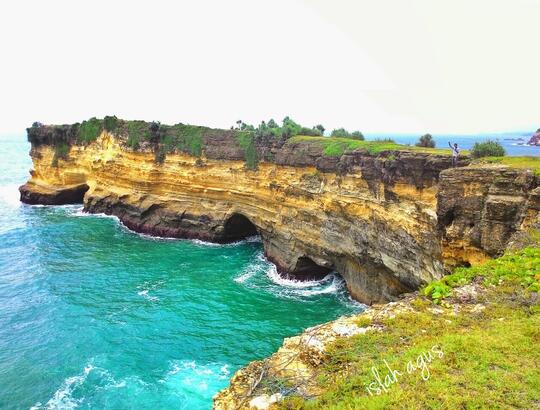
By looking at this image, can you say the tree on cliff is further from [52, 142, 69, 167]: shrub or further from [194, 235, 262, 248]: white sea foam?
[52, 142, 69, 167]: shrub

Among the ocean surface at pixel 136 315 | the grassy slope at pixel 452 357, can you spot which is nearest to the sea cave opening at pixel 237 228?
the ocean surface at pixel 136 315

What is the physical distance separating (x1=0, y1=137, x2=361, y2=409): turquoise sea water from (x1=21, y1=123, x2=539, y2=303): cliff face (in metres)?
2.65

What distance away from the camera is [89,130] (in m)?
51.5

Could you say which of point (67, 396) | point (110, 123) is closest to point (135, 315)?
point (67, 396)

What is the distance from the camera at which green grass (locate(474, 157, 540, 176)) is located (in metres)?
16.5

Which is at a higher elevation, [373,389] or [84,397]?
[373,389]

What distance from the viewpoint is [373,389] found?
23.0 ft

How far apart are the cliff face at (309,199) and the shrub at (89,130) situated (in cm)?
102

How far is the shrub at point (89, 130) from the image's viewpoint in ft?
166

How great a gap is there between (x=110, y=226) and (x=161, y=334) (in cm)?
2478

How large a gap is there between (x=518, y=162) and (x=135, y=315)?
75.7 feet

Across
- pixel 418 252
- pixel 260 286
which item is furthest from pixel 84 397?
pixel 418 252

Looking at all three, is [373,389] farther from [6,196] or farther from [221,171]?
[6,196]

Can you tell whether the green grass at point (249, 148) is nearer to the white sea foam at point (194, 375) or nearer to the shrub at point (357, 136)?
the shrub at point (357, 136)
